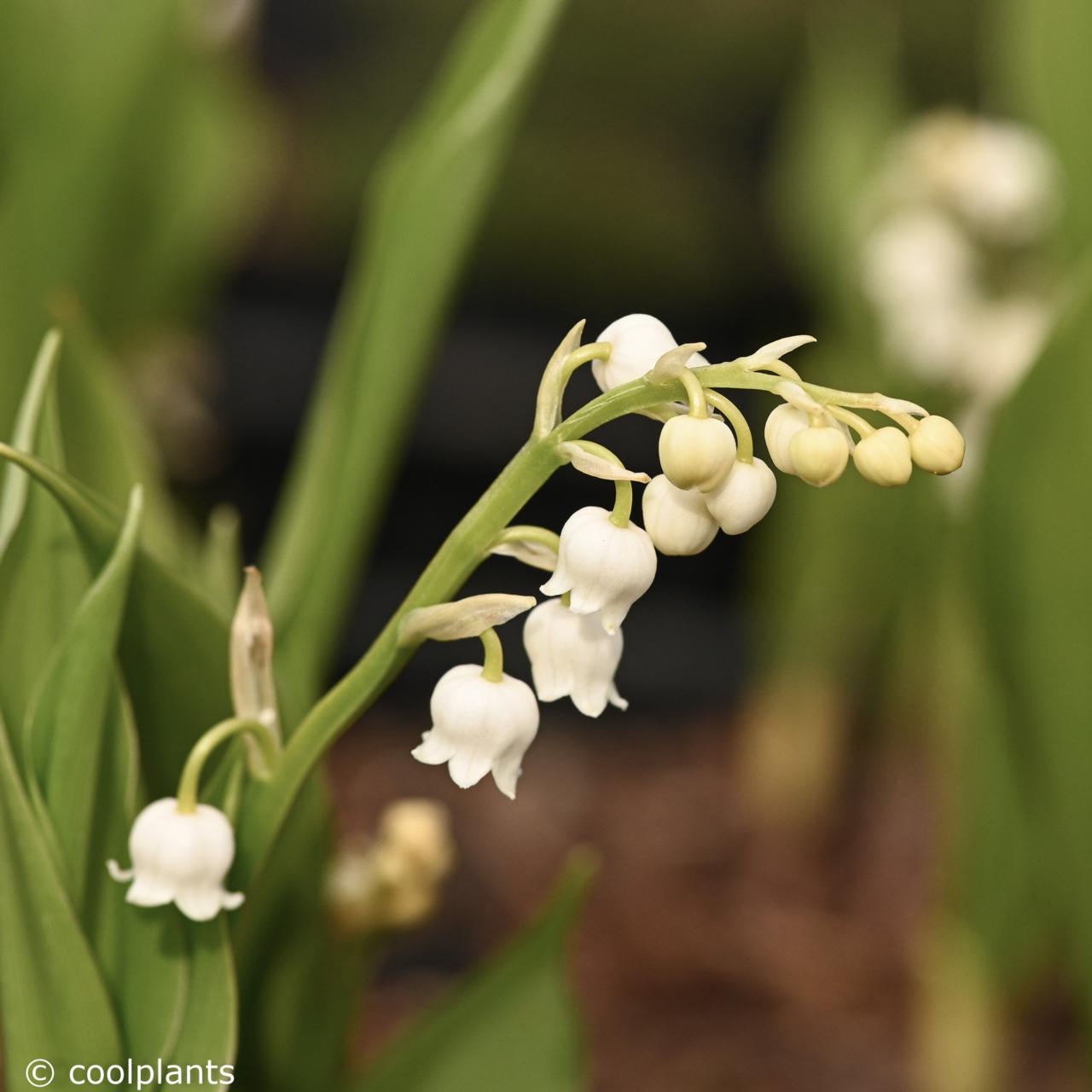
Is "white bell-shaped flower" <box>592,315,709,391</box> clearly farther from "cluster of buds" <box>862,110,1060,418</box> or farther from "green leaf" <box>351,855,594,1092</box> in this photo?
"cluster of buds" <box>862,110,1060,418</box>

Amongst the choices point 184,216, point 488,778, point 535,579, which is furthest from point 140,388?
point 535,579

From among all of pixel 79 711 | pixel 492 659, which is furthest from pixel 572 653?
pixel 79 711

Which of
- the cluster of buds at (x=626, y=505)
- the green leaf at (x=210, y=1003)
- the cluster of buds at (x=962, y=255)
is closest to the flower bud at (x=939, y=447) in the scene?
the cluster of buds at (x=626, y=505)

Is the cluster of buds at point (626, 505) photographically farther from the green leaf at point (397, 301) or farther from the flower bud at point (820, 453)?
the green leaf at point (397, 301)

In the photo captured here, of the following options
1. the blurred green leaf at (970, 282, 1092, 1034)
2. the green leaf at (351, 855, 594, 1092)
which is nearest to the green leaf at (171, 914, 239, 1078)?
the green leaf at (351, 855, 594, 1092)

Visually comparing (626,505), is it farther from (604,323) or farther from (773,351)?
(604,323)

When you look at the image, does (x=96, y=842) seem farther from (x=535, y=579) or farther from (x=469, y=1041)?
(x=535, y=579)

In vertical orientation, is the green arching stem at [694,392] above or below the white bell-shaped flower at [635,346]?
below
